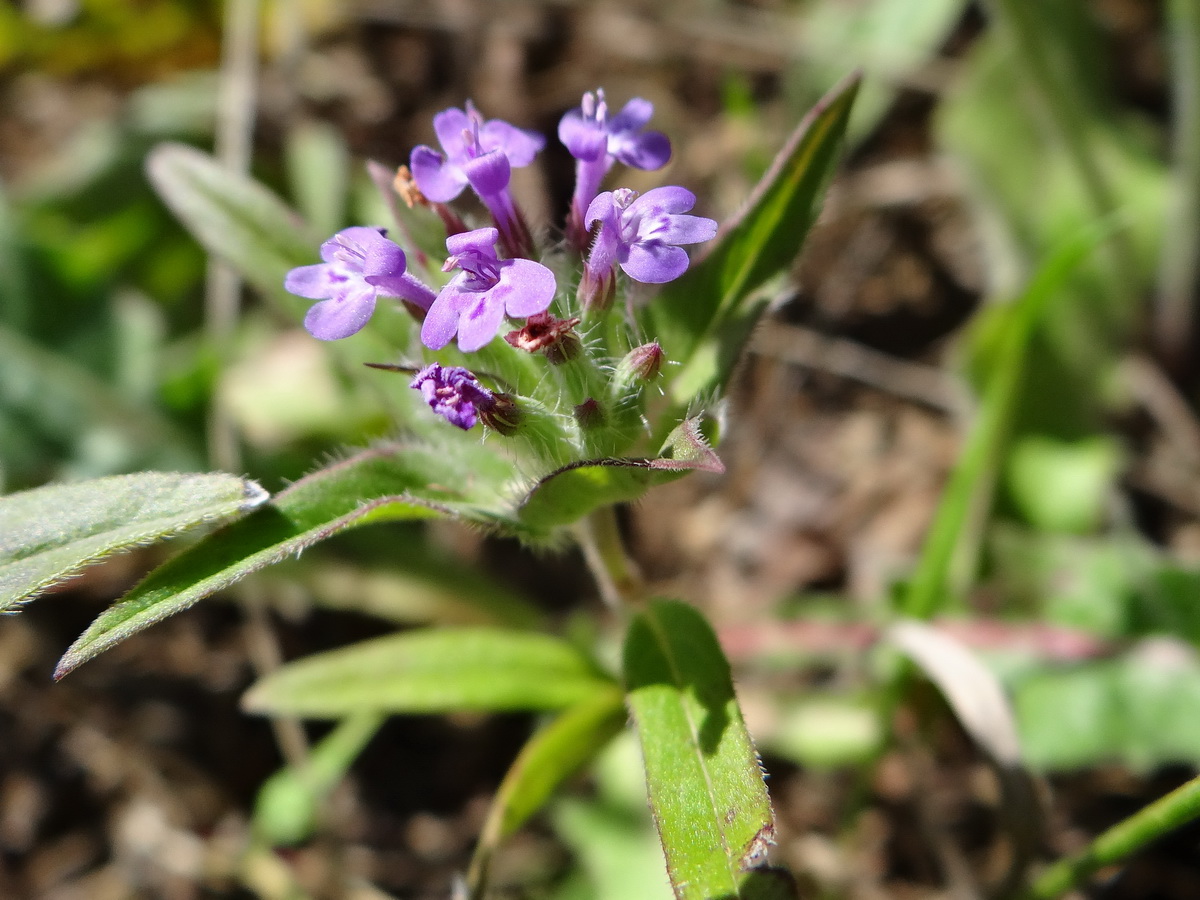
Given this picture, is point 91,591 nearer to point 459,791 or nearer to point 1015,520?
point 459,791

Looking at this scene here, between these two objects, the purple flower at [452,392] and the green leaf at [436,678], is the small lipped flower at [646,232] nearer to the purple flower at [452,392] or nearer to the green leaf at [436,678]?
the purple flower at [452,392]

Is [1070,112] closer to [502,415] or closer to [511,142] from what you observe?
[511,142]

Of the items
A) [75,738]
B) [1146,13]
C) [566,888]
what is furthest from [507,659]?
[1146,13]

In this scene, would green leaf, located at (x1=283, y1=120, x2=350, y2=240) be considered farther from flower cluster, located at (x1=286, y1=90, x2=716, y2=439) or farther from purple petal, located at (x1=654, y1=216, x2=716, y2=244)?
purple petal, located at (x1=654, y1=216, x2=716, y2=244)

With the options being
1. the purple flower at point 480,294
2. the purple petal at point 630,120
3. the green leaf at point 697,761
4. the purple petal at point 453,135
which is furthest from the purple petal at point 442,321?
the green leaf at point 697,761

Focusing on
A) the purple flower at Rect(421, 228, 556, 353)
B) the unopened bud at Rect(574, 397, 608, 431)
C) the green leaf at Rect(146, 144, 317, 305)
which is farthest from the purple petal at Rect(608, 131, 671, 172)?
the green leaf at Rect(146, 144, 317, 305)

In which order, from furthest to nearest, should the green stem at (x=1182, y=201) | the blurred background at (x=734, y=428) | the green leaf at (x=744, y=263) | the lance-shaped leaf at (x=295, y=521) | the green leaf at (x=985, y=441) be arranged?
the green stem at (x=1182, y=201)
the blurred background at (x=734, y=428)
the green leaf at (x=985, y=441)
the green leaf at (x=744, y=263)
the lance-shaped leaf at (x=295, y=521)
